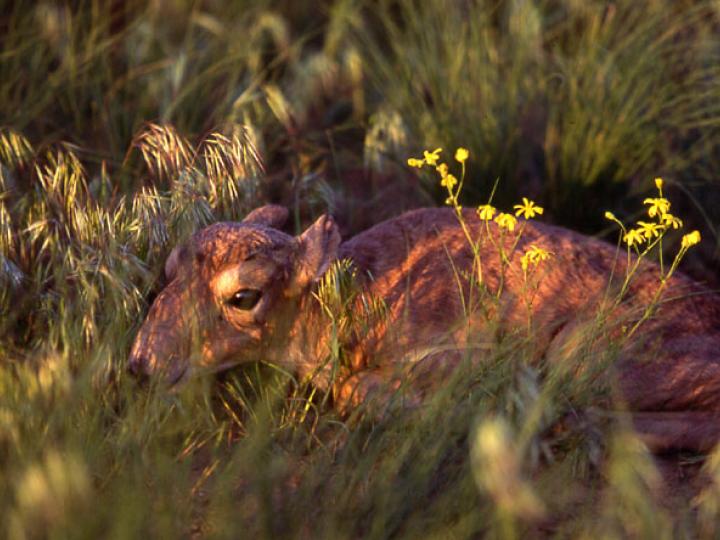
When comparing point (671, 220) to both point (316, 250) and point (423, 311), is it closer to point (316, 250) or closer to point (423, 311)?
point (423, 311)

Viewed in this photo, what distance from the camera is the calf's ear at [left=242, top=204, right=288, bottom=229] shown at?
550 centimetres

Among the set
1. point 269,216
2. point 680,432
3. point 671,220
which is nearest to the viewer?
point 680,432

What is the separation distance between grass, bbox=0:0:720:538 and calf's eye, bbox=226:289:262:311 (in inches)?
13.9

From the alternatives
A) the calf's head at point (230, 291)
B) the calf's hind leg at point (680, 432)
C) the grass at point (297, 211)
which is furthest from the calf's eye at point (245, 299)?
the calf's hind leg at point (680, 432)

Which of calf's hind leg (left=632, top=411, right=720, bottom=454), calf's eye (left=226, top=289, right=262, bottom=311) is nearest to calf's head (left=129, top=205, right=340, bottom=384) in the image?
calf's eye (left=226, top=289, right=262, bottom=311)

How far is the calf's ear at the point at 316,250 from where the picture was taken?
4.98 metres

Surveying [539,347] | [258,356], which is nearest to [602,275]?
[539,347]

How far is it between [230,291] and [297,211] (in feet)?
4.36

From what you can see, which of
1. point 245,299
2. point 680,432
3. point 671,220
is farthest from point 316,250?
point 680,432

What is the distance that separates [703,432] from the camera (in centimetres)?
470

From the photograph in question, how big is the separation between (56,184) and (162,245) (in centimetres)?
60

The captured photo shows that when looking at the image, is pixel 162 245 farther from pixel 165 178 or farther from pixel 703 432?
pixel 703 432

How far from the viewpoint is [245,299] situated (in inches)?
196

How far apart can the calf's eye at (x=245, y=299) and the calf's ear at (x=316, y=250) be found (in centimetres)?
18
